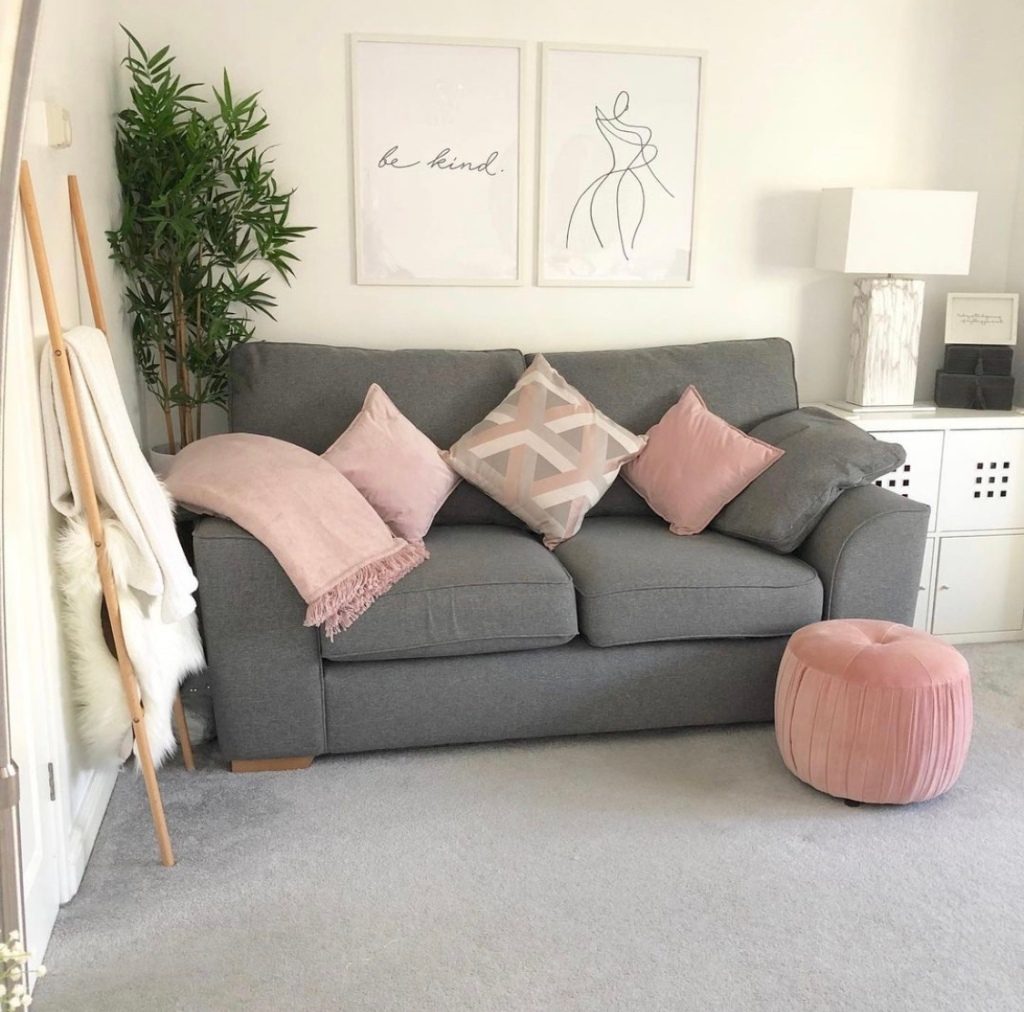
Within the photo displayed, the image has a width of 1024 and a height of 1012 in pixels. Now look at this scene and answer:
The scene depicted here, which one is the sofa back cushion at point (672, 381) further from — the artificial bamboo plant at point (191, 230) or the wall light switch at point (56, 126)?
the wall light switch at point (56, 126)

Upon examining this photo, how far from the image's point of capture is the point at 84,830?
7.99ft

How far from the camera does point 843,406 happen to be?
385cm

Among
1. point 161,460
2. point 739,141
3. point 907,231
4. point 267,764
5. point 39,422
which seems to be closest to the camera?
point 39,422

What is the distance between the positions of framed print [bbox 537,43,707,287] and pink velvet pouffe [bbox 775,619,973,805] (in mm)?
1584

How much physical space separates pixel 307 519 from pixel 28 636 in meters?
0.81

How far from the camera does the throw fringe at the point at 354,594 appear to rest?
2.68m

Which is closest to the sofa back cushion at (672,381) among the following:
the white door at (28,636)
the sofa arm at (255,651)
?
the sofa arm at (255,651)

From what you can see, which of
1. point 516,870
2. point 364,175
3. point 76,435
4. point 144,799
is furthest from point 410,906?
point 364,175

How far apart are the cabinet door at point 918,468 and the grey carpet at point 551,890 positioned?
2.99 ft

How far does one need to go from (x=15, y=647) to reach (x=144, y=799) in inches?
34.6

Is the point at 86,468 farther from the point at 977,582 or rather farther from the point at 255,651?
the point at 977,582

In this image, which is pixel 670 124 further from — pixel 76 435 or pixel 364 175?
pixel 76 435

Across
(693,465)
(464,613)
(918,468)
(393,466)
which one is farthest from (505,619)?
(918,468)

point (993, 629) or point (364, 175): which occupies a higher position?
point (364, 175)
